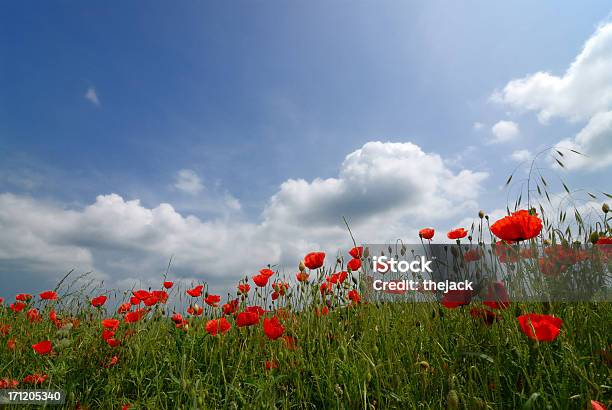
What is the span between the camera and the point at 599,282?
307 centimetres

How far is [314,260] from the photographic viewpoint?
10.5ft

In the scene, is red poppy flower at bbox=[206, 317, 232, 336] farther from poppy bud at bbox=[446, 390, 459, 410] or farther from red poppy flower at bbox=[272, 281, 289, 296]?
poppy bud at bbox=[446, 390, 459, 410]

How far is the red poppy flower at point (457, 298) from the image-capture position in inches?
86.6

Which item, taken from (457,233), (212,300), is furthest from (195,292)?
(457,233)

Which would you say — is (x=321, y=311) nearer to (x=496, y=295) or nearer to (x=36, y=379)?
(x=496, y=295)

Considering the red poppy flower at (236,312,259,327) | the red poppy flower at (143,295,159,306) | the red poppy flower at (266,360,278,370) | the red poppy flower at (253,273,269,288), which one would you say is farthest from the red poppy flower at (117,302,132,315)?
the red poppy flower at (266,360,278,370)

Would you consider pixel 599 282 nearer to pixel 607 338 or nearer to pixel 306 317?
pixel 607 338

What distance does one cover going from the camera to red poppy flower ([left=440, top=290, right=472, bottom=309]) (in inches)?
86.6

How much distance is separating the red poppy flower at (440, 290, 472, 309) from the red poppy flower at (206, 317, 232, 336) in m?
1.67

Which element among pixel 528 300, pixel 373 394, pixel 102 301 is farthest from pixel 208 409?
pixel 102 301

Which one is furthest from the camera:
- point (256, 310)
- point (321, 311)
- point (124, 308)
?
point (124, 308)

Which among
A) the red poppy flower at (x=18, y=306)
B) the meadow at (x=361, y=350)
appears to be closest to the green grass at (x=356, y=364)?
the meadow at (x=361, y=350)

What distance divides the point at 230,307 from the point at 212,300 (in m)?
0.36

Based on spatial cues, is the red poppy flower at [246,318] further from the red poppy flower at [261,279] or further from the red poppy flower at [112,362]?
the red poppy flower at [112,362]
